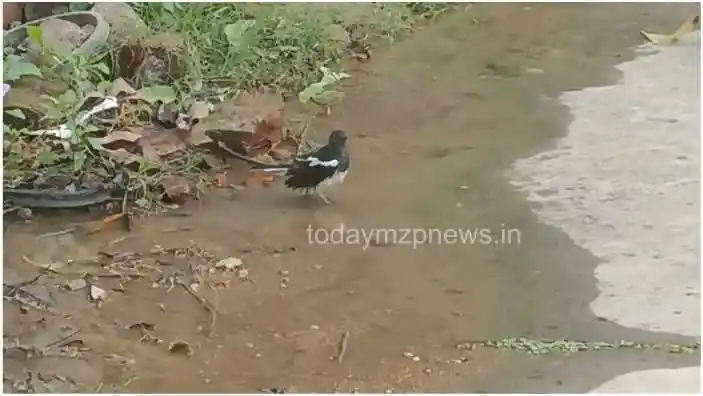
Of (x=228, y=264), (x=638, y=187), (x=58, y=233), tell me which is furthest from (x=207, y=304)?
(x=638, y=187)

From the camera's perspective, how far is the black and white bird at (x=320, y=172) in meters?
0.91

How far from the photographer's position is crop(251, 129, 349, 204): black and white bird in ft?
2.99

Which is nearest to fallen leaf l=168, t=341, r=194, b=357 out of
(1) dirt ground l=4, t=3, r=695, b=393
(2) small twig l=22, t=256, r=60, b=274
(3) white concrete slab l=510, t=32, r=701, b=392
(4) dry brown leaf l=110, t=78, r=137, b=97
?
(1) dirt ground l=4, t=3, r=695, b=393

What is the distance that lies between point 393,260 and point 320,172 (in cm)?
10

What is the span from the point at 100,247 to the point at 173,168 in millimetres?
95

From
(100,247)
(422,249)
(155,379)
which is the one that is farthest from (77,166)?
(422,249)

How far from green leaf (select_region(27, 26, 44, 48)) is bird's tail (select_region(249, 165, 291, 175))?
0.23 metres

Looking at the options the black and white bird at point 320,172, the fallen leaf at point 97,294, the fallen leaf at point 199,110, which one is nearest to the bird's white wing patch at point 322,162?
the black and white bird at point 320,172

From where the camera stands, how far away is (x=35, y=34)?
0.92 m

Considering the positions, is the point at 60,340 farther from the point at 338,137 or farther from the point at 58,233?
the point at 338,137

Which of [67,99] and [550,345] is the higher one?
[67,99]

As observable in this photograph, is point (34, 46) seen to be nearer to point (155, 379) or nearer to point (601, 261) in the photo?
point (155, 379)

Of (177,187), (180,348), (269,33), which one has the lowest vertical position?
(180,348)

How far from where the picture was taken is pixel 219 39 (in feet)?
3.09
